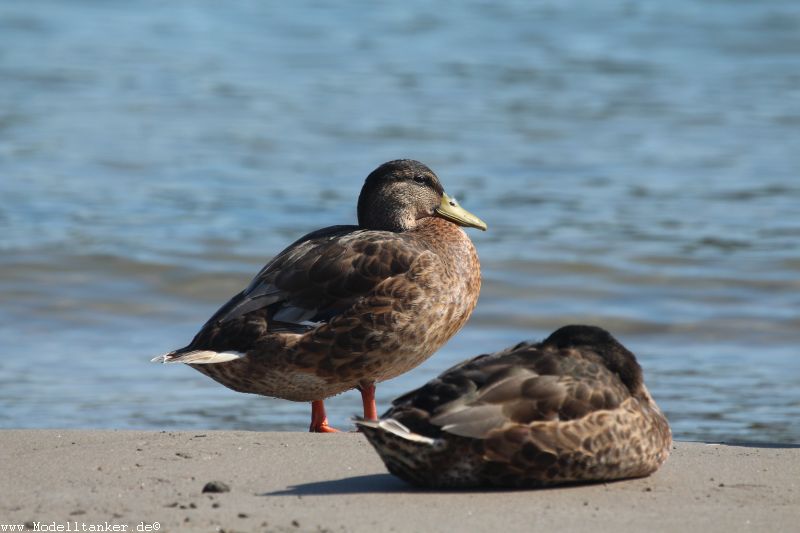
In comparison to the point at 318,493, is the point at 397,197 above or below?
above

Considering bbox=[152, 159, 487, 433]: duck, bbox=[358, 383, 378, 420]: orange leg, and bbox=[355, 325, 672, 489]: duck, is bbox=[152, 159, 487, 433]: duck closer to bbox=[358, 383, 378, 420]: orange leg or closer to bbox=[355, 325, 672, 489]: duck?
bbox=[358, 383, 378, 420]: orange leg

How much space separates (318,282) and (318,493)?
185 centimetres

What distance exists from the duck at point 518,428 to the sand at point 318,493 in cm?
8

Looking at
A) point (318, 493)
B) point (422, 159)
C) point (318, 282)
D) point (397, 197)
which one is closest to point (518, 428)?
point (318, 493)

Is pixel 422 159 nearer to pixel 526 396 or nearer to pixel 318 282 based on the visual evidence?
pixel 318 282

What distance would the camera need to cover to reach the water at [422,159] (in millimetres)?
8852

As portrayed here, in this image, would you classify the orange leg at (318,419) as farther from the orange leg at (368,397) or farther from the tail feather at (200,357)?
the tail feather at (200,357)

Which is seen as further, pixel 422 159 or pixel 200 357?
pixel 422 159

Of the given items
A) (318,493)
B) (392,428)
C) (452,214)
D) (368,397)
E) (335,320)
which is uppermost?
(452,214)

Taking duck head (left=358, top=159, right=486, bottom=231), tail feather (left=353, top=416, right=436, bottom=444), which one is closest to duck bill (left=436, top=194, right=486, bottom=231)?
duck head (left=358, top=159, right=486, bottom=231)

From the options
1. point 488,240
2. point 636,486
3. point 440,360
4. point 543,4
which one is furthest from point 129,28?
point 636,486

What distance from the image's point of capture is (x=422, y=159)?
15.7 meters

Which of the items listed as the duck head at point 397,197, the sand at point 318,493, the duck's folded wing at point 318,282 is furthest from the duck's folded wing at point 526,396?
the duck head at point 397,197

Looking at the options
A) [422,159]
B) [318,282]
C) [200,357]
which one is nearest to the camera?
[200,357]
